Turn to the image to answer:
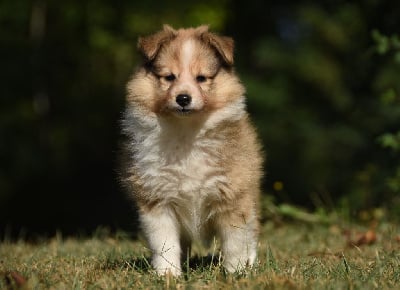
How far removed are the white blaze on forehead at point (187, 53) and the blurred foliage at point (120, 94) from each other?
21.5 feet

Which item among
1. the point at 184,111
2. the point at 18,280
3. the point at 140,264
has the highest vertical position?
the point at 184,111

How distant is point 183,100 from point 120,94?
27.6 feet

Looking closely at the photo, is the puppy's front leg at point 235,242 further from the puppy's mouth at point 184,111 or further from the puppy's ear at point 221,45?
the puppy's ear at point 221,45

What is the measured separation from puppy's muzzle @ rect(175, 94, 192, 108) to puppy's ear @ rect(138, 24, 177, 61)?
49cm

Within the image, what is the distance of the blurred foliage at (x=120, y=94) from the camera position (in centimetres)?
1201

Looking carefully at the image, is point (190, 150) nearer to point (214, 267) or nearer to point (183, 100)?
point (183, 100)

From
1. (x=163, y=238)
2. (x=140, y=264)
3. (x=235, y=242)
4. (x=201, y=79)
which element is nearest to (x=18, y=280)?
(x=163, y=238)

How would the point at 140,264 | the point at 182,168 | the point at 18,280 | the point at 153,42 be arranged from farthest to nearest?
the point at 153,42 < the point at 140,264 < the point at 182,168 < the point at 18,280

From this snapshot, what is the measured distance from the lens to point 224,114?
519cm

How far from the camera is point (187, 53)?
5.17 meters

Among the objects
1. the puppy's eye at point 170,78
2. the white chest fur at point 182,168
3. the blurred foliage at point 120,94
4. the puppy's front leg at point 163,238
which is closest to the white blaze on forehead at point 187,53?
the puppy's eye at point 170,78

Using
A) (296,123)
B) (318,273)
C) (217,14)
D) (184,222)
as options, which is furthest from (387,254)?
(217,14)

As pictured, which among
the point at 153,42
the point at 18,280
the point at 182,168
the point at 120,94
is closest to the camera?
the point at 18,280

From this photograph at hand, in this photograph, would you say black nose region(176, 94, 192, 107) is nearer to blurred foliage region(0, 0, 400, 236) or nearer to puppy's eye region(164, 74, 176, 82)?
puppy's eye region(164, 74, 176, 82)
